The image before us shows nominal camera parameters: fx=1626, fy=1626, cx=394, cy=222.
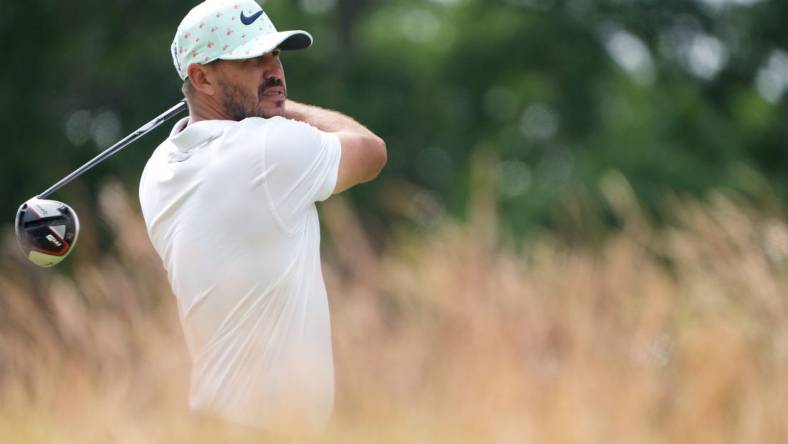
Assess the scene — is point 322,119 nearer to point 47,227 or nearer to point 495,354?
point 47,227

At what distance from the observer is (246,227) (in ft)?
11.4

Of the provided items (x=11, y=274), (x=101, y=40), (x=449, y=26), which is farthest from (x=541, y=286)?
(x=449, y=26)

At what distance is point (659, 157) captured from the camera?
20.4 metres

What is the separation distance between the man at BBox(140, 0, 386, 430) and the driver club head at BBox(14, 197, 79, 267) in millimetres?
320

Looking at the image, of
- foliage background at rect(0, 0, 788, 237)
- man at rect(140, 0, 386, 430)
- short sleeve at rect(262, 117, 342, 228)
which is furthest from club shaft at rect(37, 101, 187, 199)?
foliage background at rect(0, 0, 788, 237)

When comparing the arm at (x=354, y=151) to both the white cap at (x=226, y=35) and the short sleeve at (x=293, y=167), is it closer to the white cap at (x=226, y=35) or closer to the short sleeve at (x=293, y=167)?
the short sleeve at (x=293, y=167)

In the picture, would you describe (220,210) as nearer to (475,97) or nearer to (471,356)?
(471,356)

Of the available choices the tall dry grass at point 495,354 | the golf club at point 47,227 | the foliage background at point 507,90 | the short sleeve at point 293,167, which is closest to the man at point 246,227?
the short sleeve at point 293,167

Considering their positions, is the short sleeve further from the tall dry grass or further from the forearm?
the tall dry grass

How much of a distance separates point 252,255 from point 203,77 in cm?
43

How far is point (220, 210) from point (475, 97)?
17517 millimetres

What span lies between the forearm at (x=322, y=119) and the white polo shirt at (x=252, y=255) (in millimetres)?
223

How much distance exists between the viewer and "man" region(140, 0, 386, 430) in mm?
3447

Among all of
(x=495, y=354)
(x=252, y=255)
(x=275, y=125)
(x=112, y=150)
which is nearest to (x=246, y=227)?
(x=252, y=255)
